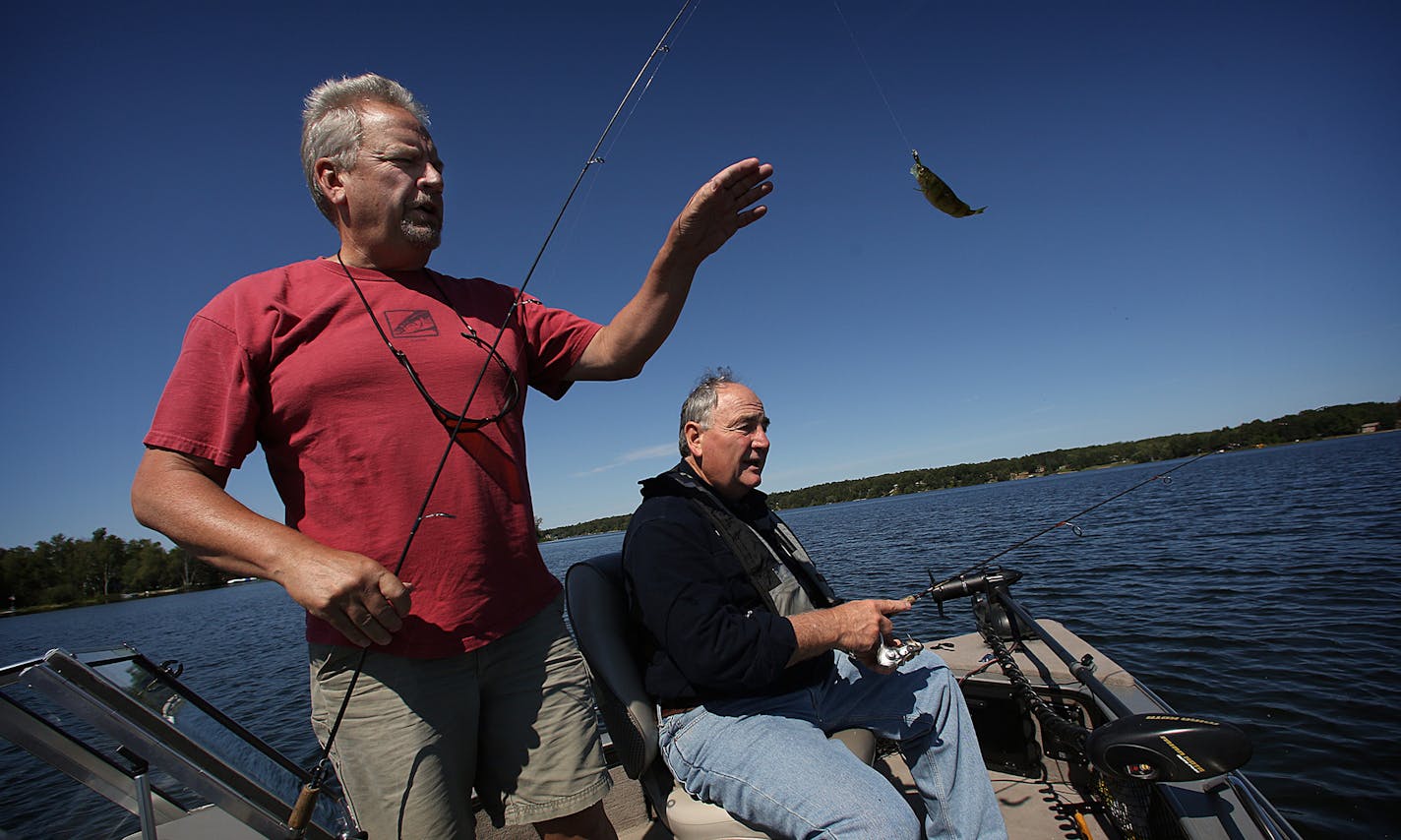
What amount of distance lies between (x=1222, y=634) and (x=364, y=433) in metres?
11.8

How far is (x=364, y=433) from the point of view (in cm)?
155

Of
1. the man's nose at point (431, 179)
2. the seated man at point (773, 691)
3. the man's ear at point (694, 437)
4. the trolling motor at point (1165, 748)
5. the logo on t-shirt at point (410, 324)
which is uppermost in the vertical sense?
the man's nose at point (431, 179)

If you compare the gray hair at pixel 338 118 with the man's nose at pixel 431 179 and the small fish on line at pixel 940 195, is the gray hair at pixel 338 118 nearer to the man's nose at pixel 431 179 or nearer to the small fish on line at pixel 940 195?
the man's nose at pixel 431 179

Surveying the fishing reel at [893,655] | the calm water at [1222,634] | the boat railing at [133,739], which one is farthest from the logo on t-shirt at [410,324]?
the fishing reel at [893,655]

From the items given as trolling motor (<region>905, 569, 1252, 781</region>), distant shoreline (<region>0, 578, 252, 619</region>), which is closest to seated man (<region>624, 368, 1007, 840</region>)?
trolling motor (<region>905, 569, 1252, 781</region>)

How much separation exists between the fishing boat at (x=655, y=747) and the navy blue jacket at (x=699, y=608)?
0.70ft

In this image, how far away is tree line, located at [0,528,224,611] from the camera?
68.9 metres

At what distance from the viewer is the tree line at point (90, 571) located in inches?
2712

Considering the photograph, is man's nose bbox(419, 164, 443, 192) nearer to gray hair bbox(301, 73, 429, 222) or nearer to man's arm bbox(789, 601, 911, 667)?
gray hair bbox(301, 73, 429, 222)

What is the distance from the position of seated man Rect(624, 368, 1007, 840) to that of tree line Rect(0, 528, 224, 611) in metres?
87.2

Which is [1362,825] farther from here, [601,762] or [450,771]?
[450,771]

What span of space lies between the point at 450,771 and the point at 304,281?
133cm

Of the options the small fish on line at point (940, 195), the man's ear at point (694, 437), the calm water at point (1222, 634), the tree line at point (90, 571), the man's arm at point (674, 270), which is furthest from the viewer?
the tree line at point (90, 571)

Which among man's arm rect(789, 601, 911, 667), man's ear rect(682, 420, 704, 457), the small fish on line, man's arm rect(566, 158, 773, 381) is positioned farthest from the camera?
the small fish on line
